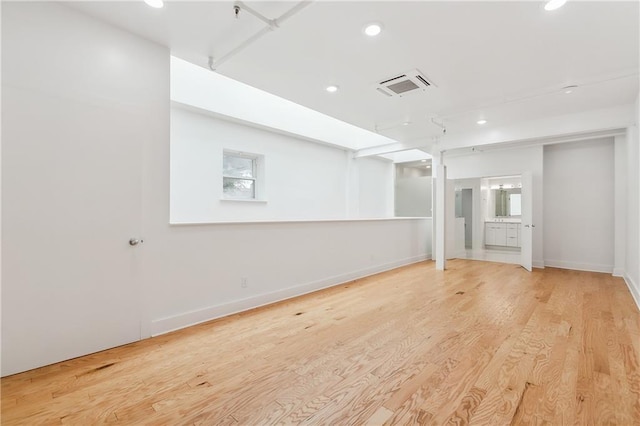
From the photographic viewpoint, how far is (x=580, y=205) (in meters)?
5.90

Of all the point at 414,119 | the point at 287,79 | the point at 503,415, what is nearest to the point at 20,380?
the point at 503,415

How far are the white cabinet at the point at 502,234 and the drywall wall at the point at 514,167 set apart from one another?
8.74 feet

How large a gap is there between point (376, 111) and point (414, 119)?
2.64 feet

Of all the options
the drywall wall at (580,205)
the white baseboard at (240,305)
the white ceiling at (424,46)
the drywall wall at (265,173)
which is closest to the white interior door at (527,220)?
the drywall wall at (580,205)

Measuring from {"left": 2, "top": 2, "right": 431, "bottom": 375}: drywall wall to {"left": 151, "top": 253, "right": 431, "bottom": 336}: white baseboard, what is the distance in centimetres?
2

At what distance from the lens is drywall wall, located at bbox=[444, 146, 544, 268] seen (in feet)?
20.2

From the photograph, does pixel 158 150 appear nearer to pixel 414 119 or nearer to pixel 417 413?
pixel 417 413

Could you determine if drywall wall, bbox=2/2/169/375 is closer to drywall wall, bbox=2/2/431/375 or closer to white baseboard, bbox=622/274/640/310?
drywall wall, bbox=2/2/431/375

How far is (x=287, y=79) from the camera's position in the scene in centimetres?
348

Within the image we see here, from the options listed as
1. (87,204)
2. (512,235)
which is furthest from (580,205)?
(87,204)

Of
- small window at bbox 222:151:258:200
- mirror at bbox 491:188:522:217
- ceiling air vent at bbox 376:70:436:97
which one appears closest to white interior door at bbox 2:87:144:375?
small window at bbox 222:151:258:200

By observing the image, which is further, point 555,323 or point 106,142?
point 555,323

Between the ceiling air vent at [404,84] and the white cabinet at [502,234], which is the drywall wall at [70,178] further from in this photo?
the white cabinet at [502,234]

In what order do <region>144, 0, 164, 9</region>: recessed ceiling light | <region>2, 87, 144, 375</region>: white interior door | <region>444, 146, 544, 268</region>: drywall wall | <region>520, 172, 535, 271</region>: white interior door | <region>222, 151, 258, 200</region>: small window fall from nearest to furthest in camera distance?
1. <region>2, 87, 144, 375</region>: white interior door
2. <region>144, 0, 164, 9</region>: recessed ceiling light
3. <region>222, 151, 258, 200</region>: small window
4. <region>520, 172, 535, 271</region>: white interior door
5. <region>444, 146, 544, 268</region>: drywall wall
